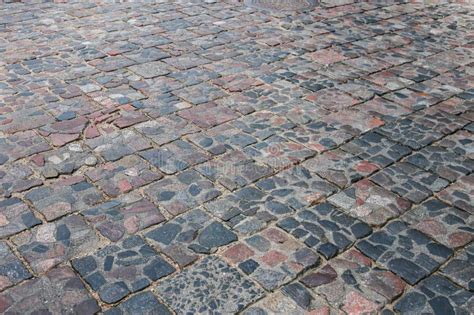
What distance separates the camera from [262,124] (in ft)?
17.0

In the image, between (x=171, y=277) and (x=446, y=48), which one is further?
(x=446, y=48)

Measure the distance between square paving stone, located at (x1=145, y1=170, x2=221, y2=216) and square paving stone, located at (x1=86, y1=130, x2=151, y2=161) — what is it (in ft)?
1.81

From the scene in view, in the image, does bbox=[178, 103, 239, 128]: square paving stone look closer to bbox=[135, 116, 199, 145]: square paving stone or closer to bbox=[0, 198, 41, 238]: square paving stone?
bbox=[135, 116, 199, 145]: square paving stone

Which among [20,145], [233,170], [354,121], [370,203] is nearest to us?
[370,203]

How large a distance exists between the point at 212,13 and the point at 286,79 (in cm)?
275

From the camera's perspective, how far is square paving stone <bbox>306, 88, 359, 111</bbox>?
559 cm

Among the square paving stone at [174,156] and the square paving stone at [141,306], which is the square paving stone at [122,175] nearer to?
the square paving stone at [174,156]

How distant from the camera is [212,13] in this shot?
8438 mm

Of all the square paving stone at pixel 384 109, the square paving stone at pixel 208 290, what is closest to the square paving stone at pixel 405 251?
the square paving stone at pixel 208 290

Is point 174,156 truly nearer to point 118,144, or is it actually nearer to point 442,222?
point 118,144

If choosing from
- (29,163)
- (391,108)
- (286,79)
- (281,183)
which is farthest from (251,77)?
(29,163)

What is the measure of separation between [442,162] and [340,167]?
33.6 inches

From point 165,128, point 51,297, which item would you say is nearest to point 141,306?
point 51,297

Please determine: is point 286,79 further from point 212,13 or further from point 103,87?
point 212,13
